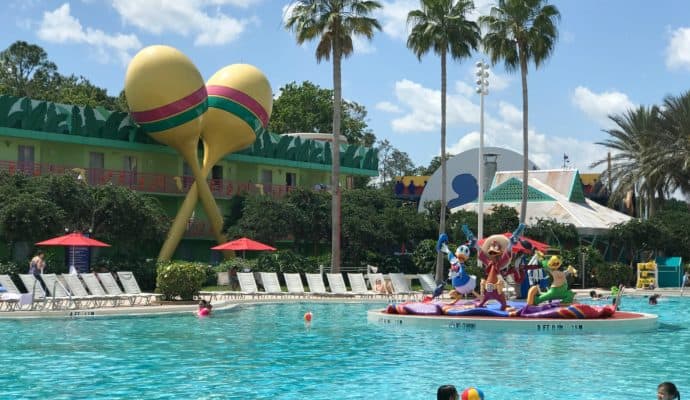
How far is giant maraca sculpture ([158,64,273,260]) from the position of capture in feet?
136

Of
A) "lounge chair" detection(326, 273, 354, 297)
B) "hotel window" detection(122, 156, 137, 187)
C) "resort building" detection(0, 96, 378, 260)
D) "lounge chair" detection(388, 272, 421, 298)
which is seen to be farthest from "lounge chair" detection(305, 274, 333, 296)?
"hotel window" detection(122, 156, 137, 187)

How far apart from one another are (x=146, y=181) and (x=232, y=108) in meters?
5.63

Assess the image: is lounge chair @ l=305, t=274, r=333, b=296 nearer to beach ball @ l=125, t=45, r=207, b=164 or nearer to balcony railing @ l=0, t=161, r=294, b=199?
beach ball @ l=125, t=45, r=207, b=164

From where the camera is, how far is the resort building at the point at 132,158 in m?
38.5

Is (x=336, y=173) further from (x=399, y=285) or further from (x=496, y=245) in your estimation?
(x=496, y=245)

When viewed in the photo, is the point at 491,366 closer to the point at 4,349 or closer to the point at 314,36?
the point at 4,349

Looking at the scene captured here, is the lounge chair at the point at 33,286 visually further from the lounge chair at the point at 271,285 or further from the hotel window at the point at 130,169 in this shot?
the hotel window at the point at 130,169

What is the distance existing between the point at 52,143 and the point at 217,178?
1018 cm

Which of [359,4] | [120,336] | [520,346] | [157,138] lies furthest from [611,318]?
[157,138]

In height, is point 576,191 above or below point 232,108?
below

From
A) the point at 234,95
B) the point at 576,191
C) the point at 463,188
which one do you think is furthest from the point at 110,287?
the point at 463,188

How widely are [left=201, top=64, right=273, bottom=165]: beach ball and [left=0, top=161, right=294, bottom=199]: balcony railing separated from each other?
2.83 m

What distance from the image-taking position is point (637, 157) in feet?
184

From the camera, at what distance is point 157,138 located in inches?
1629
